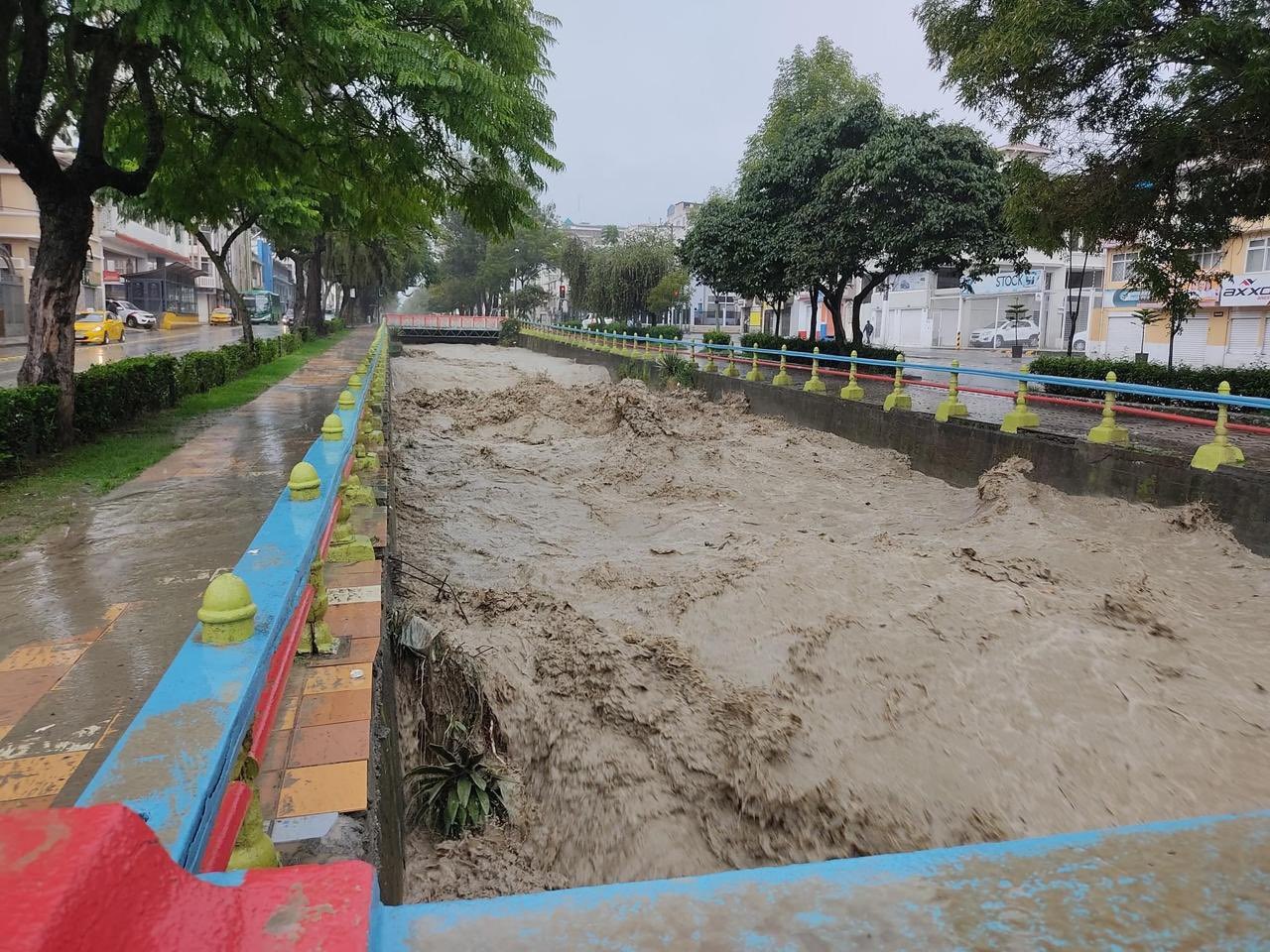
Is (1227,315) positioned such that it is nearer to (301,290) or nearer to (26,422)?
(26,422)

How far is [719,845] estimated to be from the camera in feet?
12.8

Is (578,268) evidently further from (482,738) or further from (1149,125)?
(482,738)

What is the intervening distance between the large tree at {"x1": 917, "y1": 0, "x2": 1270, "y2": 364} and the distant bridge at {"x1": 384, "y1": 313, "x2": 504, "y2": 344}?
3785 centimetres

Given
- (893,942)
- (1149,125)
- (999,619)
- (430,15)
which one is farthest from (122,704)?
(1149,125)

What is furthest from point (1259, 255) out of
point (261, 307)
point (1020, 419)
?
point (261, 307)

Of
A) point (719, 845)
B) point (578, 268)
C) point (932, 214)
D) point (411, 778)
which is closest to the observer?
point (411, 778)

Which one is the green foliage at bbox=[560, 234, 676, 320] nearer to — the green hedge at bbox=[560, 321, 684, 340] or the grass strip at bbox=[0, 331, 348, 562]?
the green hedge at bbox=[560, 321, 684, 340]

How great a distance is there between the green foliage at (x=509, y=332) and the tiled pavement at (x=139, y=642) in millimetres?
39031

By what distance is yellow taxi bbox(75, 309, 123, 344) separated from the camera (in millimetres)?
26312

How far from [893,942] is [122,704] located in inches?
114

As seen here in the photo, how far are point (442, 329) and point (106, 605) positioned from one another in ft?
145

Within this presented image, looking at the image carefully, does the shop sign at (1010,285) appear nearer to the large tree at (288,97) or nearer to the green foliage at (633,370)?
the green foliage at (633,370)

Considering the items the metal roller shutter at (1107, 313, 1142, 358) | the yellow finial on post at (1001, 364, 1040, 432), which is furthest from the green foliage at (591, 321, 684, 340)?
the yellow finial on post at (1001, 364, 1040, 432)

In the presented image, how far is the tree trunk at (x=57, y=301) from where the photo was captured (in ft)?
27.5
